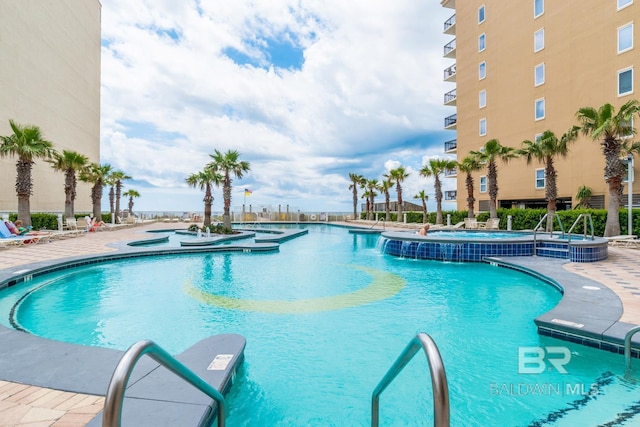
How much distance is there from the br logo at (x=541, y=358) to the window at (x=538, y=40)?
2522 centimetres

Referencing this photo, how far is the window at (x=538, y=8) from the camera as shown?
22.9m

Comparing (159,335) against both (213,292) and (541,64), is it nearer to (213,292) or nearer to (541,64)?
(213,292)

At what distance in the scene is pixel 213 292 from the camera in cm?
826

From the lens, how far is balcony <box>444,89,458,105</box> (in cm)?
3256

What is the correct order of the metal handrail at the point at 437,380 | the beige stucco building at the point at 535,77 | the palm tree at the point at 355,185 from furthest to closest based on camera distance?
the palm tree at the point at 355,185 < the beige stucco building at the point at 535,77 < the metal handrail at the point at 437,380

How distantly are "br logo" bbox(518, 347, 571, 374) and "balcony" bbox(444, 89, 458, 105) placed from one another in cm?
3180

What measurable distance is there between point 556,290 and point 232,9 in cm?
1544

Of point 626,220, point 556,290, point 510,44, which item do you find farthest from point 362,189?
point 556,290

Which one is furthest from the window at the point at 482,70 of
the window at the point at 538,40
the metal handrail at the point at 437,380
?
the metal handrail at the point at 437,380

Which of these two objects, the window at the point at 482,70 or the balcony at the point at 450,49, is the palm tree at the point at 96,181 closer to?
the window at the point at 482,70

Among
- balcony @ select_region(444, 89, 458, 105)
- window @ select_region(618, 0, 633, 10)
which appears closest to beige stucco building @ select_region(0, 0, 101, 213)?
balcony @ select_region(444, 89, 458, 105)

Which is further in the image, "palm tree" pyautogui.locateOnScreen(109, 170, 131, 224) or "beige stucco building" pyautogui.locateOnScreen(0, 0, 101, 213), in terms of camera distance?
"palm tree" pyautogui.locateOnScreen(109, 170, 131, 224)

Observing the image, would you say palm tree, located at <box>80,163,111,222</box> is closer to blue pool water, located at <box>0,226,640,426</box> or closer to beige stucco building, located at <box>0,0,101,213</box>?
beige stucco building, located at <box>0,0,101,213</box>

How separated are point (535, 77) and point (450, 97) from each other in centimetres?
1008
